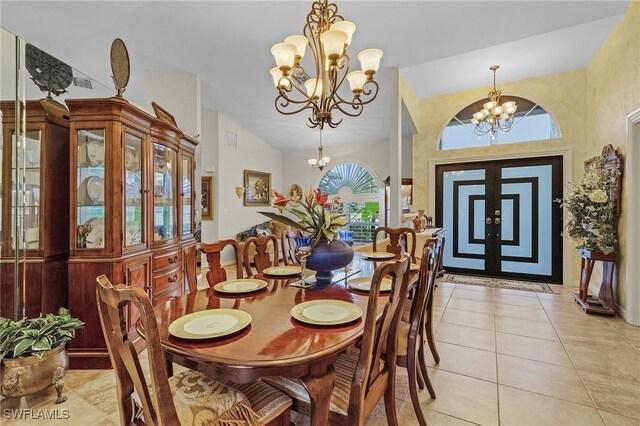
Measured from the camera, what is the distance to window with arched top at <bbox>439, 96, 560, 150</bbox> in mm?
4785

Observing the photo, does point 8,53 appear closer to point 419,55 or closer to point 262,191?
point 419,55

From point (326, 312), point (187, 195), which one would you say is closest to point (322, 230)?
point (326, 312)

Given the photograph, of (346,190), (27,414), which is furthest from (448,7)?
(346,190)

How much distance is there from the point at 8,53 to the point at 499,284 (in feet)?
20.1

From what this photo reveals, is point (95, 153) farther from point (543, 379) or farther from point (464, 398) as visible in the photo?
point (543, 379)

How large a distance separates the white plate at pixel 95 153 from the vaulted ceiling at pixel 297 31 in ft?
5.73

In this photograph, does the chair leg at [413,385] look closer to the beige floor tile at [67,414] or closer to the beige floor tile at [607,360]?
the beige floor tile at [607,360]

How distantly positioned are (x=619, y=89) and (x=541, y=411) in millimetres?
3736

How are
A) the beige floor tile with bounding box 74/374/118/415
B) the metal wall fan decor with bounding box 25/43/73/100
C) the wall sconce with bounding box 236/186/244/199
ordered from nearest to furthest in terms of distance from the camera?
the beige floor tile with bounding box 74/374/118/415 < the metal wall fan decor with bounding box 25/43/73/100 < the wall sconce with bounding box 236/186/244/199

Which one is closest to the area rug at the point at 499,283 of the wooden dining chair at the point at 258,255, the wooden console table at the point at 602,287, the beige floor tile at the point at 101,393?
the wooden console table at the point at 602,287

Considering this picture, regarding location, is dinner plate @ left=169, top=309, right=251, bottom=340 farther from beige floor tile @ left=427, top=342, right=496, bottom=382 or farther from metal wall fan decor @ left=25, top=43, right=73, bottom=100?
metal wall fan decor @ left=25, top=43, right=73, bottom=100

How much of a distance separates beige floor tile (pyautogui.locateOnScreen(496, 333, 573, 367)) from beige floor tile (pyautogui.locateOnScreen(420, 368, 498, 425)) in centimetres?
65

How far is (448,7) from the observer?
2.82 metres

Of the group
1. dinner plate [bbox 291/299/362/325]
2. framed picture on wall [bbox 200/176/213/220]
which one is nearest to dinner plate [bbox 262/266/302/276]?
dinner plate [bbox 291/299/362/325]
